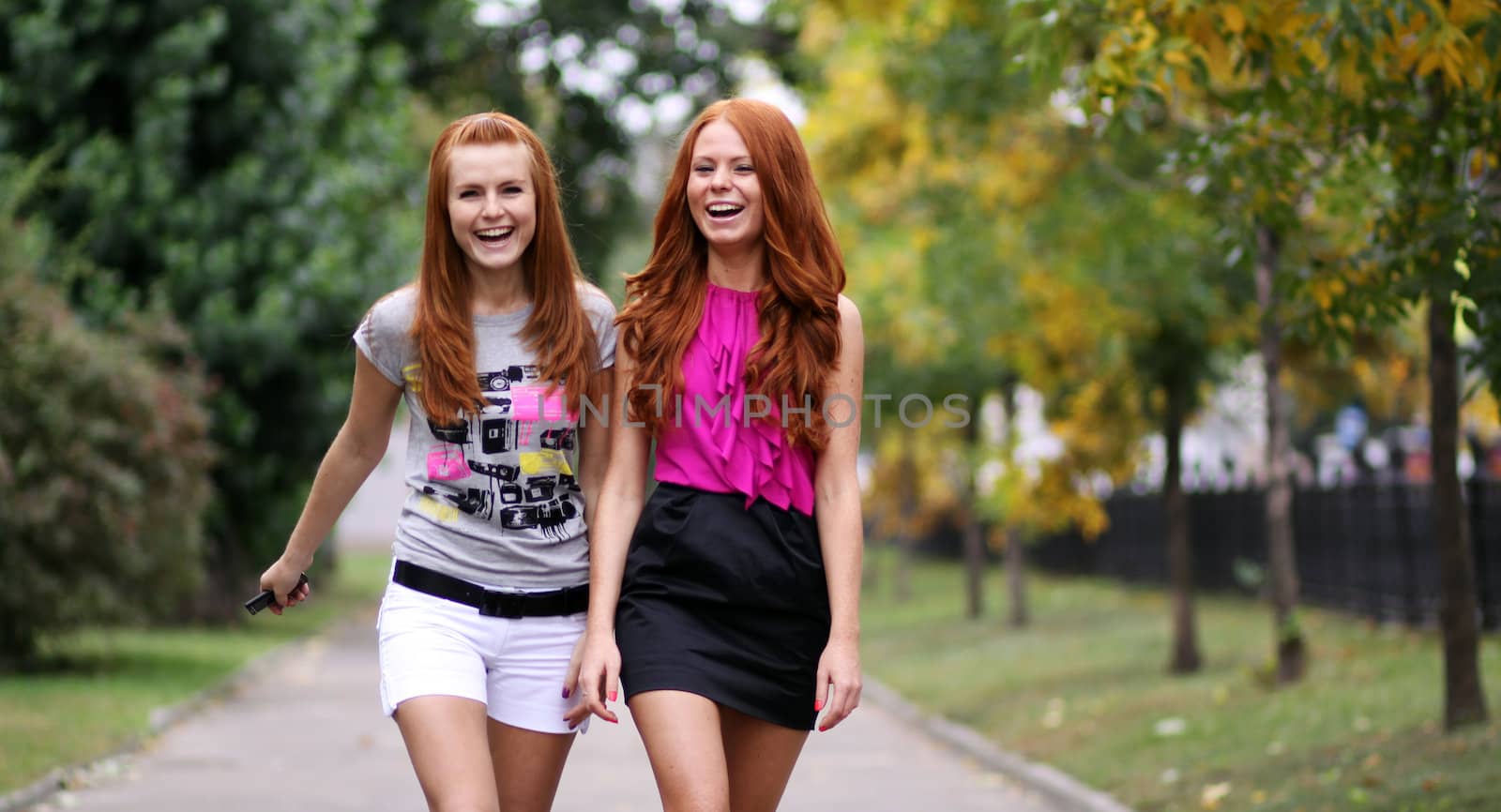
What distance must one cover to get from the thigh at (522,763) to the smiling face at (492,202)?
105cm

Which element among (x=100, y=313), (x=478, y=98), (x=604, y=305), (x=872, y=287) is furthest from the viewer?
(x=478, y=98)

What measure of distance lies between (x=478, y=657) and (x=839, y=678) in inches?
30.9

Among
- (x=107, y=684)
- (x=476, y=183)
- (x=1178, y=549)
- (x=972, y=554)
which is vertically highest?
(x=476, y=183)

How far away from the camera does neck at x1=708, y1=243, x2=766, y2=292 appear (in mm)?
4352

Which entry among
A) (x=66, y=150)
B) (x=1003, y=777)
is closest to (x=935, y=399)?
(x=66, y=150)

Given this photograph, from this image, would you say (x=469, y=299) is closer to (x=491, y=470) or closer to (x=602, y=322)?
(x=602, y=322)

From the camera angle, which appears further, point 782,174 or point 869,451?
point 869,451

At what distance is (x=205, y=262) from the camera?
19953mm

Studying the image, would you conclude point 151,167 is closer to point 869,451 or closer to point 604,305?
point 604,305

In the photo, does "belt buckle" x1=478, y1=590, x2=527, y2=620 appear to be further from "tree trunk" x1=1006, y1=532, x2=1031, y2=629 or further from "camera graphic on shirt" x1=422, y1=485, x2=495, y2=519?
"tree trunk" x1=1006, y1=532, x2=1031, y2=629

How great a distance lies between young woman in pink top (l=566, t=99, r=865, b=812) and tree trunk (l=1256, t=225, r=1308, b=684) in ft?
28.4

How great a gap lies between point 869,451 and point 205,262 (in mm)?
19699

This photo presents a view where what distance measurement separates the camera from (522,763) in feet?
14.3

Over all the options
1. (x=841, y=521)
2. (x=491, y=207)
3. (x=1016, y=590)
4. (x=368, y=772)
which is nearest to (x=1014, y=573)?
(x=1016, y=590)
